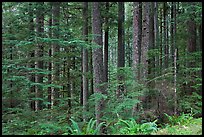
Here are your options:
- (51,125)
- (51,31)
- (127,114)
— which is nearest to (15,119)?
(51,125)

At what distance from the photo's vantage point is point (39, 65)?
10.5 metres

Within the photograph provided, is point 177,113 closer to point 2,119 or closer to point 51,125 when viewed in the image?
point 51,125

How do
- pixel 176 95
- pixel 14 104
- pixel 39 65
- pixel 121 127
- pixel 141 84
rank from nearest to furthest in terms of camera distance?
pixel 14 104 < pixel 121 127 < pixel 141 84 < pixel 176 95 < pixel 39 65

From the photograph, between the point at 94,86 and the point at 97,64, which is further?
the point at 97,64

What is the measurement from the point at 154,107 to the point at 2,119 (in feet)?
18.3

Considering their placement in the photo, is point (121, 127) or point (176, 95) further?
point (176, 95)

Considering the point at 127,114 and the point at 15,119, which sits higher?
the point at 15,119

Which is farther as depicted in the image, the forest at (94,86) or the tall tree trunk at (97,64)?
the tall tree trunk at (97,64)

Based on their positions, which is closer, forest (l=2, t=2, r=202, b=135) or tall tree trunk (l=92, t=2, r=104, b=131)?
forest (l=2, t=2, r=202, b=135)

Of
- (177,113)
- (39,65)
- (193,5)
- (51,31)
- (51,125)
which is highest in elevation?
(193,5)

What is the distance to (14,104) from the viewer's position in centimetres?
598

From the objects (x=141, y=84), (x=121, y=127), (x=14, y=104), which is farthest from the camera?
(x=141, y=84)

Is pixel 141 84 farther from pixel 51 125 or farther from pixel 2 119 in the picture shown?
pixel 2 119

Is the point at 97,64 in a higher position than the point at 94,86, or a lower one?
higher
